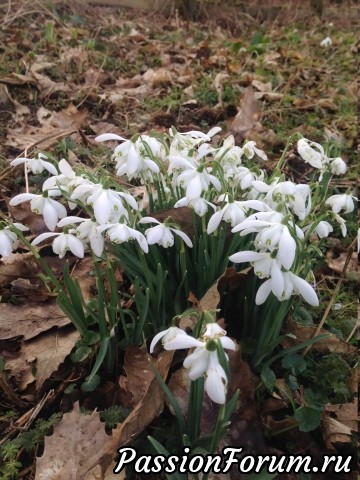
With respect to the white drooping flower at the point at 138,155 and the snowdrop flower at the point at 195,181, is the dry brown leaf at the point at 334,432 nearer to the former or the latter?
the snowdrop flower at the point at 195,181

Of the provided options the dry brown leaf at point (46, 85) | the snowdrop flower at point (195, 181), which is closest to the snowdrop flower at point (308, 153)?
the snowdrop flower at point (195, 181)

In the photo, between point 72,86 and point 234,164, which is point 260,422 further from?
point 72,86

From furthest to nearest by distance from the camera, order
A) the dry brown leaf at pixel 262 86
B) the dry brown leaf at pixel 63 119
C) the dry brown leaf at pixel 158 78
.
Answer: the dry brown leaf at pixel 262 86
the dry brown leaf at pixel 158 78
the dry brown leaf at pixel 63 119

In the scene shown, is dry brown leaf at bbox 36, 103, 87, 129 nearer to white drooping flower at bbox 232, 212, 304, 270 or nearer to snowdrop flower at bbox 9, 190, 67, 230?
snowdrop flower at bbox 9, 190, 67, 230

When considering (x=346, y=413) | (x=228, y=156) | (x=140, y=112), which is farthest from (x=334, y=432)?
(x=140, y=112)

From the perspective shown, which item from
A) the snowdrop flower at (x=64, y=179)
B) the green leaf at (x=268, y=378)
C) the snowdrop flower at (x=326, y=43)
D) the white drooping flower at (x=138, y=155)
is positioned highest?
the white drooping flower at (x=138, y=155)

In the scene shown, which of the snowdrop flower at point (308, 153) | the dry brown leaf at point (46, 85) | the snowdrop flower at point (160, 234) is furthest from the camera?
the dry brown leaf at point (46, 85)

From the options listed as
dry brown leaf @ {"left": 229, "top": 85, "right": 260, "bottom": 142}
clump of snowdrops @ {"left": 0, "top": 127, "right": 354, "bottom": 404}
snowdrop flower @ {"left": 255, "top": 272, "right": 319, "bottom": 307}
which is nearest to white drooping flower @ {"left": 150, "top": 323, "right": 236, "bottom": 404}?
clump of snowdrops @ {"left": 0, "top": 127, "right": 354, "bottom": 404}
